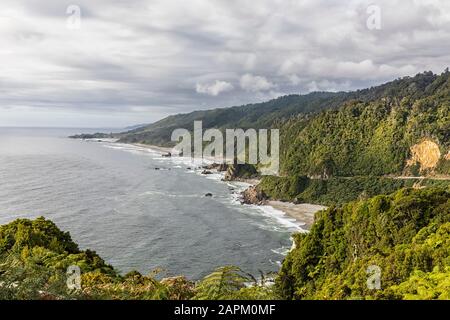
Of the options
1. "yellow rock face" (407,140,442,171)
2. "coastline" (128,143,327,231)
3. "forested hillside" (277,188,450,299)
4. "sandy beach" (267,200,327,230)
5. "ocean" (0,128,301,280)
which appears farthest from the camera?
"yellow rock face" (407,140,442,171)

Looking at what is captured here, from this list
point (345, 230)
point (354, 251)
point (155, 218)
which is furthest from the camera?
point (155, 218)

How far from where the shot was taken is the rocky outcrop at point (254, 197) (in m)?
111

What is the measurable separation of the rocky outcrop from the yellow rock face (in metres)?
39.9

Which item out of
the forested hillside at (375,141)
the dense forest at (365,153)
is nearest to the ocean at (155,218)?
the dense forest at (365,153)

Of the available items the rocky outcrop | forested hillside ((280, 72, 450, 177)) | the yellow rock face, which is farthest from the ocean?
the yellow rock face

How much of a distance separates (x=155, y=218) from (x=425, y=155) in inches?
2826

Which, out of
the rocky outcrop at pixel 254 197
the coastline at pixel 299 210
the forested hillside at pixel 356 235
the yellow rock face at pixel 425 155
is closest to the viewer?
the forested hillside at pixel 356 235

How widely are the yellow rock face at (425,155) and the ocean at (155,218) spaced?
41861mm

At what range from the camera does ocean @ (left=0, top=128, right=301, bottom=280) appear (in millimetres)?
64062

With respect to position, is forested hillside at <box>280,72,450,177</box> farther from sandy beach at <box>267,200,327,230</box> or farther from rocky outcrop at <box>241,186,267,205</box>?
rocky outcrop at <box>241,186,267,205</box>

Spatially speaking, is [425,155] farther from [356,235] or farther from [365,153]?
[356,235]

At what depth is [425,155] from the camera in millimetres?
113500

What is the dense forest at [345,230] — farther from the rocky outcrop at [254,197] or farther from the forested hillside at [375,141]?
the rocky outcrop at [254,197]

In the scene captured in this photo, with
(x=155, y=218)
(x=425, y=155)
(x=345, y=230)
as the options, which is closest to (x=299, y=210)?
(x=155, y=218)
